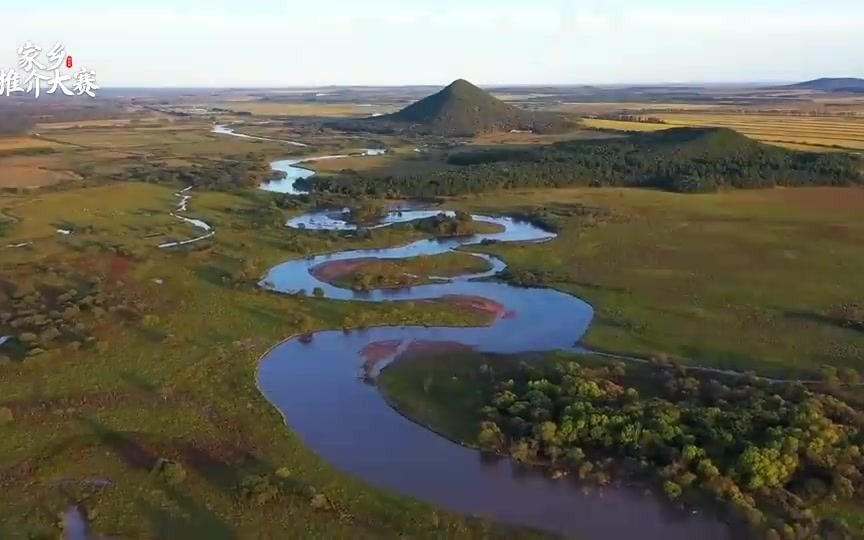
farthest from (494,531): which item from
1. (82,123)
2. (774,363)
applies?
(82,123)

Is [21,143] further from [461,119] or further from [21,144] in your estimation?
[461,119]

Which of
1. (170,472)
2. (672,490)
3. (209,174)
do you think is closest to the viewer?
(672,490)

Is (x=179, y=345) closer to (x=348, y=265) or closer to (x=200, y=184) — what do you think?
(x=348, y=265)

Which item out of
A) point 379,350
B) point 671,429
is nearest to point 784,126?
point 379,350

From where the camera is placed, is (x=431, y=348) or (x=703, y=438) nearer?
(x=703, y=438)

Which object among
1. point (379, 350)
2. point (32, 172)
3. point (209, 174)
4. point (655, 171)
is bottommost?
point (379, 350)

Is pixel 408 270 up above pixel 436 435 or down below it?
above

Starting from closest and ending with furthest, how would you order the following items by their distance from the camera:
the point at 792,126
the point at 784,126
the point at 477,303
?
the point at 477,303 → the point at 792,126 → the point at 784,126
